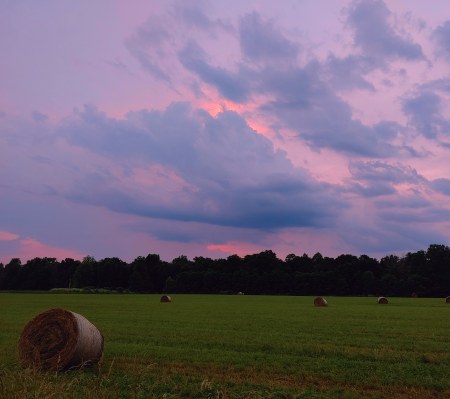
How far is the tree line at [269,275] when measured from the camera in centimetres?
13475

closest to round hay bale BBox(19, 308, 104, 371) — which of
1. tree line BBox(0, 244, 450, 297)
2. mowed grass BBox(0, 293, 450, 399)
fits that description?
mowed grass BBox(0, 293, 450, 399)

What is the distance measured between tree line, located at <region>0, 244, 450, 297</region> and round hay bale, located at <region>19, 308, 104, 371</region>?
124267 mm

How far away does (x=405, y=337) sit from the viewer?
20703 mm

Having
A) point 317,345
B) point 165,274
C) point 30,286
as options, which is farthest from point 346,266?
point 317,345

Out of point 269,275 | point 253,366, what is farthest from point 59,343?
point 269,275

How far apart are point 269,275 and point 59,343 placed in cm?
14204

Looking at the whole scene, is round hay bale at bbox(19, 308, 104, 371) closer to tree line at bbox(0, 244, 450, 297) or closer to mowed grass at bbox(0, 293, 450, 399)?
mowed grass at bbox(0, 293, 450, 399)

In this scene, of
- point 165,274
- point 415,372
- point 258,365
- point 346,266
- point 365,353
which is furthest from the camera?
point 165,274

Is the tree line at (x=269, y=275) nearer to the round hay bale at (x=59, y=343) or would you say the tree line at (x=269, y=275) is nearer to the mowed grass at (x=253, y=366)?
the mowed grass at (x=253, y=366)

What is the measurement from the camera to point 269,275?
505 feet

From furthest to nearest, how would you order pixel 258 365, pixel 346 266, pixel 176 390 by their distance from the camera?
pixel 346 266 < pixel 258 365 < pixel 176 390

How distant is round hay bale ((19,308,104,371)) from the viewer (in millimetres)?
14070

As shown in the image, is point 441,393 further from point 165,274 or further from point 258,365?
point 165,274

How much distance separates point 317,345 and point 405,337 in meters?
5.43
